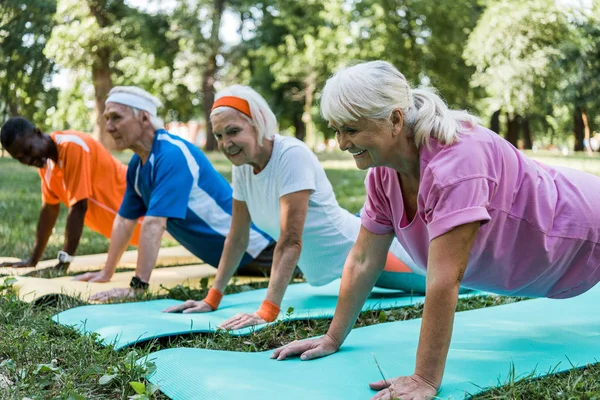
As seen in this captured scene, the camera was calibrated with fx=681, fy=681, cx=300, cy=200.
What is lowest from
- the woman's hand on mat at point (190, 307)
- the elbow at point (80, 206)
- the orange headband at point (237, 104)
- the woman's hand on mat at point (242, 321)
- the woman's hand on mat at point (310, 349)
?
the woman's hand on mat at point (190, 307)

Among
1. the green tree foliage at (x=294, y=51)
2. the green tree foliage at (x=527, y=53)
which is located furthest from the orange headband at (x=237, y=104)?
the green tree foliage at (x=294, y=51)

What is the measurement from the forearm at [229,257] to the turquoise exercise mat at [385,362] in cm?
97

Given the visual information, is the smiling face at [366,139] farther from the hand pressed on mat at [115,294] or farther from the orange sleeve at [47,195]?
the orange sleeve at [47,195]

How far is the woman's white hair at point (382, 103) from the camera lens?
235 centimetres

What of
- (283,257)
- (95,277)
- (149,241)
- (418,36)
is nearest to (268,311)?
(283,257)

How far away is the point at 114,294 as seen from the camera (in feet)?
14.4

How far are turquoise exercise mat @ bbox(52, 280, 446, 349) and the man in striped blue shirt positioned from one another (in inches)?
21.0

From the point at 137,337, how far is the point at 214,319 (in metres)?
0.59

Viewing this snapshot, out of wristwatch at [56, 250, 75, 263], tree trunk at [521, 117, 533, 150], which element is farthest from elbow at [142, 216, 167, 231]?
tree trunk at [521, 117, 533, 150]

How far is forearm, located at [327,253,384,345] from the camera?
9.15 feet

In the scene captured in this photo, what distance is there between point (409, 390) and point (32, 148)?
395cm

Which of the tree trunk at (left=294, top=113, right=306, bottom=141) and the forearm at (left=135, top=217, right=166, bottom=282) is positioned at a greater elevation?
the tree trunk at (left=294, top=113, right=306, bottom=141)

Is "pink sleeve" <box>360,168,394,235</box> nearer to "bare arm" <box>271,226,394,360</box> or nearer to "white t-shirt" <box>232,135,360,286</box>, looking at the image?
"bare arm" <box>271,226,394,360</box>

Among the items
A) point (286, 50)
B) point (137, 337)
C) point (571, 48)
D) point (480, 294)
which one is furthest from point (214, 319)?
point (286, 50)
